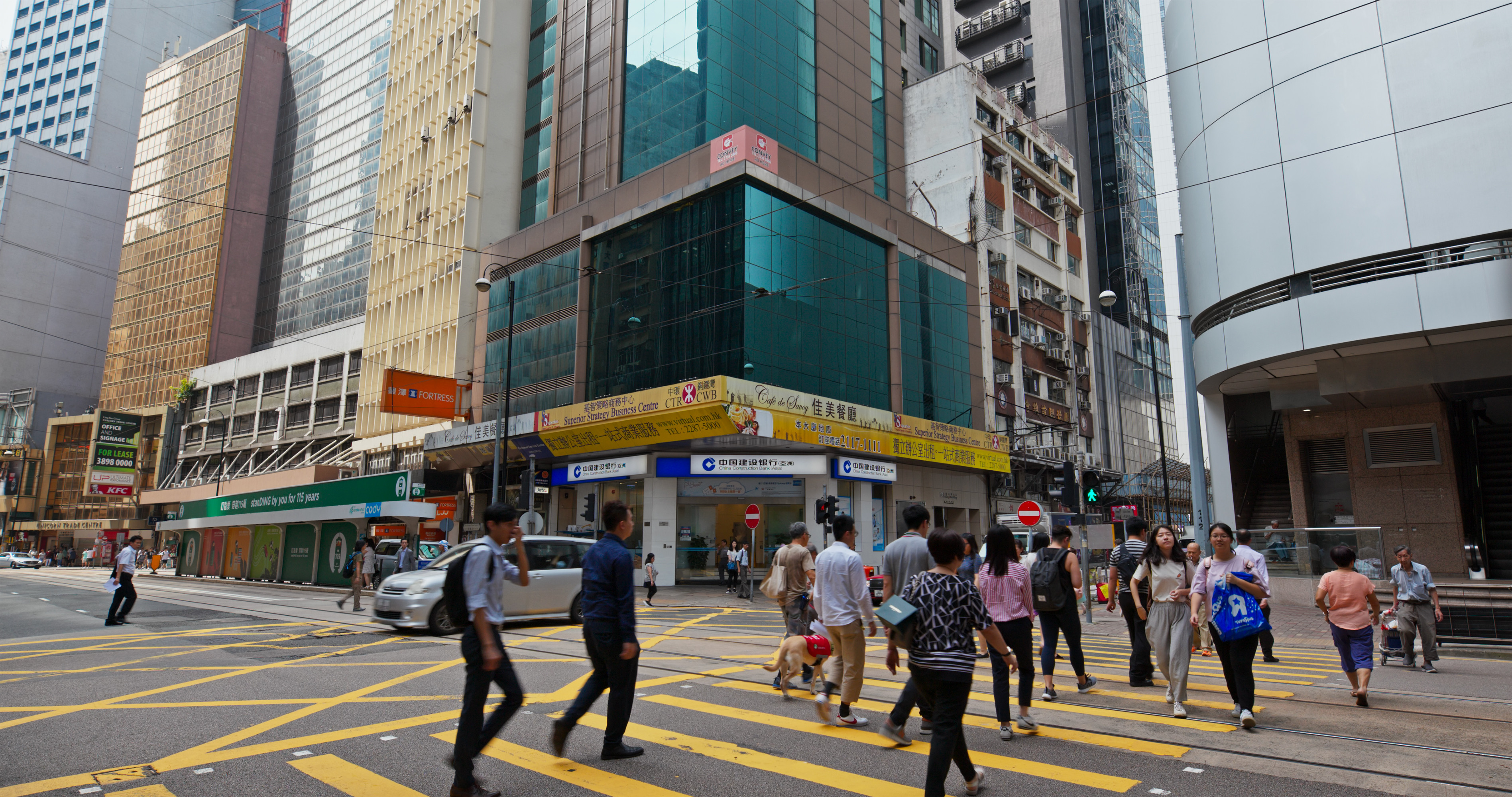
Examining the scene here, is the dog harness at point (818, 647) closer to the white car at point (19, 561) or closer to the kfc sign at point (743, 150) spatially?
the kfc sign at point (743, 150)

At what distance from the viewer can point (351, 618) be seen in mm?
15719

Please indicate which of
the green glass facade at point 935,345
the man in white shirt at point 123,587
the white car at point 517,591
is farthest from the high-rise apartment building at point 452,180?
the white car at point 517,591

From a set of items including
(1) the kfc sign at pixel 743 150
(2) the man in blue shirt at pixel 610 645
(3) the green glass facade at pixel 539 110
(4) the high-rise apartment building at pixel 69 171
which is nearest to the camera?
(2) the man in blue shirt at pixel 610 645

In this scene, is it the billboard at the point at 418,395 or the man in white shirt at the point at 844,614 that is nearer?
the man in white shirt at the point at 844,614

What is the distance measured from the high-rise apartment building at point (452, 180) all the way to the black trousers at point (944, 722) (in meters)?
37.3

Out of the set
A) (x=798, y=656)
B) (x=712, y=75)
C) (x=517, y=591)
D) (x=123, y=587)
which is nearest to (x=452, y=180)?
(x=712, y=75)

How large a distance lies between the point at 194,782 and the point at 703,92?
101 feet

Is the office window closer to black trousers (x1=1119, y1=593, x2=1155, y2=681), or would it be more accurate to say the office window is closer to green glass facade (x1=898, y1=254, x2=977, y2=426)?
green glass facade (x1=898, y1=254, x2=977, y2=426)

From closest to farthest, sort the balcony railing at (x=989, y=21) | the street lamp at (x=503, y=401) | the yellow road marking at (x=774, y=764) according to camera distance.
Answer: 1. the yellow road marking at (x=774, y=764)
2. the street lamp at (x=503, y=401)
3. the balcony railing at (x=989, y=21)

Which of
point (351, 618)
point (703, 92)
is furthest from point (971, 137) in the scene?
point (351, 618)

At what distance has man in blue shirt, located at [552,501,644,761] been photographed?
5328 mm

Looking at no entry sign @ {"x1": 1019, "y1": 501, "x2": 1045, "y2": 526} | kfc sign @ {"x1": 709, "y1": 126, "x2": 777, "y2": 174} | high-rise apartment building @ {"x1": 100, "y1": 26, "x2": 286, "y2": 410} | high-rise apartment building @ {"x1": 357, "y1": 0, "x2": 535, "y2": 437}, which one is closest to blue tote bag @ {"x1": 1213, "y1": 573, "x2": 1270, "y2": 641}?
no entry sign @ {"x1": 1019, "y1": 501, "x2": 1045, "y2": 526}

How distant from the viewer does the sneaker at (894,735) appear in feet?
19.1

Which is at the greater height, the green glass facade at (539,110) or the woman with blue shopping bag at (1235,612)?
the green glass facade at (539,110)
